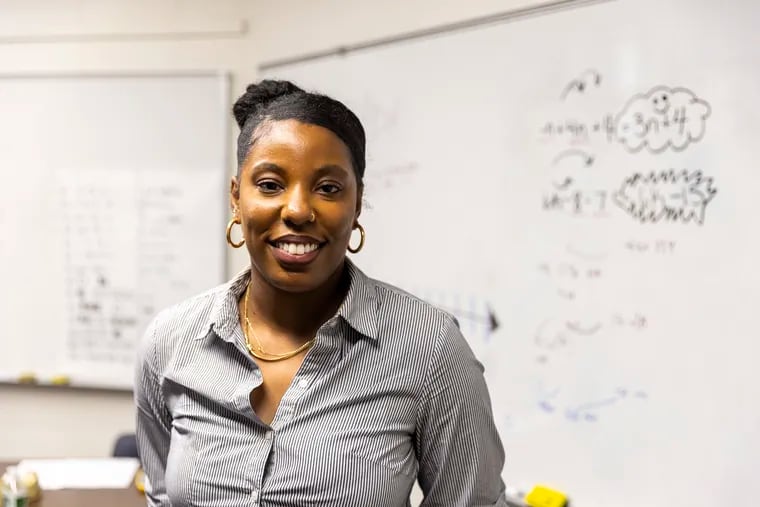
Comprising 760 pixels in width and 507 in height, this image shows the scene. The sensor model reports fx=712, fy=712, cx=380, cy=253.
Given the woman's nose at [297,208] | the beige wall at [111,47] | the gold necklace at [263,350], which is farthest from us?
the beige wall at [111,47]

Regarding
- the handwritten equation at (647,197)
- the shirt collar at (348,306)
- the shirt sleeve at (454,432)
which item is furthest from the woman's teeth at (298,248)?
the handwritten equation at (647,197)

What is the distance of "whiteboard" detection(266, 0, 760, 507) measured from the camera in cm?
145

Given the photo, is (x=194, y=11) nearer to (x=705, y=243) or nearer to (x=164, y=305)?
(x=164, y=305)

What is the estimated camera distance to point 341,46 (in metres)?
2.34

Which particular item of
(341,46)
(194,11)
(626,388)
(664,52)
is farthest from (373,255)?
(194,11)

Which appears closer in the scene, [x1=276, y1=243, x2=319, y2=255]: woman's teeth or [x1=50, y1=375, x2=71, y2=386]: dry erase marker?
[x1=276, y1=243, x2=319, y2=255]: woman's teeth

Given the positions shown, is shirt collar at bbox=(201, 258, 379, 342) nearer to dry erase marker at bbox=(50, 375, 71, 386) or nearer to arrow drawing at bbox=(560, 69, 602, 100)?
arrow drawing at bbox=(560, 69, 602, 100)

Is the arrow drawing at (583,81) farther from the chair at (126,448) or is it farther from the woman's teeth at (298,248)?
the chair at (126,448)

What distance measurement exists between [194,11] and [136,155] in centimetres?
59

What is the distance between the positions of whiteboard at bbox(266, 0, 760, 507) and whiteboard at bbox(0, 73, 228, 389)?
3.07ft

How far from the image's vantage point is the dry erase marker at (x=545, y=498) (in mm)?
1737

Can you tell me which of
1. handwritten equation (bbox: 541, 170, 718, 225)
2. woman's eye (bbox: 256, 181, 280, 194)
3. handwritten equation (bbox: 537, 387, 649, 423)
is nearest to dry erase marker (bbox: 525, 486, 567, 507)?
handwritten equation (bbox: 537, 387, 649, 423)

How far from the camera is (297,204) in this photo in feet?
3.09

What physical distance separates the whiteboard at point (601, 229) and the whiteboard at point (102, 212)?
3.07 feet
